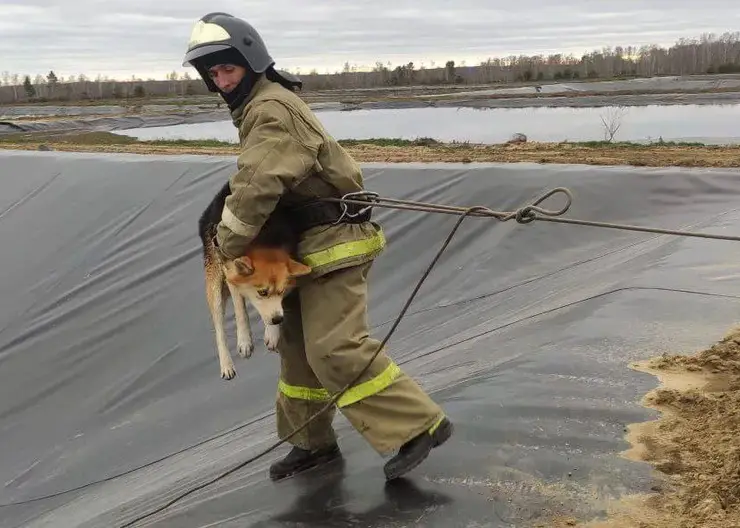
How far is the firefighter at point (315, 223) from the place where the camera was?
253cm

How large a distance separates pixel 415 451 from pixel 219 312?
109cm

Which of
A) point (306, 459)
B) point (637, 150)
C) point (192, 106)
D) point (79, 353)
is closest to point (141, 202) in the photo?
point (79, 353)

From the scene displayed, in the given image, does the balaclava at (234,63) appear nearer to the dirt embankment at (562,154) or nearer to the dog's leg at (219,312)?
the dog's leg at (219,312)

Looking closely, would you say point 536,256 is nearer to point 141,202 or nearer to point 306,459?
point 306,459

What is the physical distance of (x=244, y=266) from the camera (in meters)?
2.68

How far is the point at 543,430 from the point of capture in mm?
2992

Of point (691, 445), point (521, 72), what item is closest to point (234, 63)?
point (691, 445)

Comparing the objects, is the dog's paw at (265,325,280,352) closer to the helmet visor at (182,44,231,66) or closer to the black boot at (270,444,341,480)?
the black boot at (270,444,341,480)

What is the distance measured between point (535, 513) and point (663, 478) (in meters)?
0.51

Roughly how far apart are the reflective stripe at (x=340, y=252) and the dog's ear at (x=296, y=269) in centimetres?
7

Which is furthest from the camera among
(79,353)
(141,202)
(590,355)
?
(141,202)

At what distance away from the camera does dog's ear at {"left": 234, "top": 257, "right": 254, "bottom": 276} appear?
267cm

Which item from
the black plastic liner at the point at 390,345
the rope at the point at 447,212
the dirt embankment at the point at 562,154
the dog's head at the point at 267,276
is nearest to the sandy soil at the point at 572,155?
the dirt embankment at the point at 562,154

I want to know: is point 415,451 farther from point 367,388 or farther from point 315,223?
point 315,223
